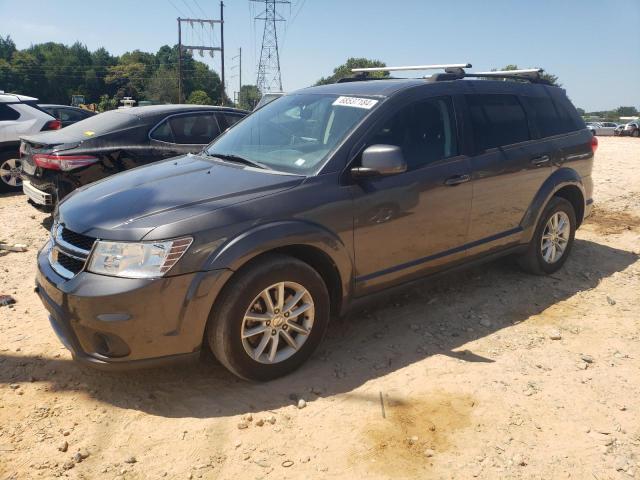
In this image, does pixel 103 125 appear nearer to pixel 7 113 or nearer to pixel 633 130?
pixel 7 113

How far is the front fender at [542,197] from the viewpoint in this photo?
4.72m

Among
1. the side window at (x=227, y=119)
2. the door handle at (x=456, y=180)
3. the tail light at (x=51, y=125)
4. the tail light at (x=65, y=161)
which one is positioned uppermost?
the side window at (x=227, y=119)

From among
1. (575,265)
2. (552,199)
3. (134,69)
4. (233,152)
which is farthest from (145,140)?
(134,69)

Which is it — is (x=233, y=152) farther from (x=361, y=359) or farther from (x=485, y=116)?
(x=485, y=116)

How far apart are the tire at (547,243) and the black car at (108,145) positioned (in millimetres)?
3869

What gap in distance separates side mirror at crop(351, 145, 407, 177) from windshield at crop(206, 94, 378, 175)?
0.94 ft

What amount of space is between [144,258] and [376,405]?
153cm

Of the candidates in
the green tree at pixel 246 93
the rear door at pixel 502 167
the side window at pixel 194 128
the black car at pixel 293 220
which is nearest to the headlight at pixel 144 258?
the black car at pixel 293 220

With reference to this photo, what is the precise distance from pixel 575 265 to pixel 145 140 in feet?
16.4

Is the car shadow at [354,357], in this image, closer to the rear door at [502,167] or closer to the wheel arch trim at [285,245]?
the wheel arch trim at [285,245]

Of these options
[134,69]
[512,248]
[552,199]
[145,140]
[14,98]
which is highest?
[134,69]

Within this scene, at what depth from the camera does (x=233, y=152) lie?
3.97m

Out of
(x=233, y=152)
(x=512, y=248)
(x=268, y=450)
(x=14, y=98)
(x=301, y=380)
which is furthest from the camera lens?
(x=14, y=98)

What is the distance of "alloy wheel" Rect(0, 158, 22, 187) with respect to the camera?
29.3ft
